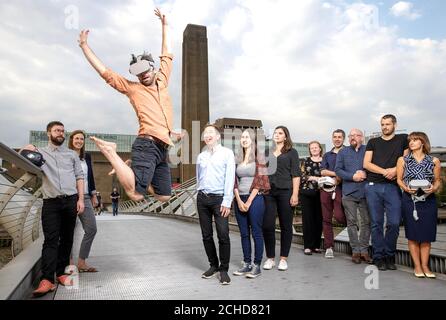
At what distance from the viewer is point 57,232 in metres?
2.96

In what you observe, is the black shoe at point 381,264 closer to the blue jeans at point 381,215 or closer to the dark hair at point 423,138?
the blue jeans at point 381,215

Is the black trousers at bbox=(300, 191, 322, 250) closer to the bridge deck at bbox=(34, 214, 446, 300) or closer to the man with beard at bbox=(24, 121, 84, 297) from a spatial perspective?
the bridge deck at bbox=(34, 214, 446, 300)

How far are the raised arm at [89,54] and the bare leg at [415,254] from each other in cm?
296

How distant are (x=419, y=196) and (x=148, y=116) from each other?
100 inches

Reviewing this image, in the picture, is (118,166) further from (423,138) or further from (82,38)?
(423,138)

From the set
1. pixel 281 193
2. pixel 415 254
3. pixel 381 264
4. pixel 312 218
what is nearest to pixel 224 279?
pixel 281 193

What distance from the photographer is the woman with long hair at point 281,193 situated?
145 inches

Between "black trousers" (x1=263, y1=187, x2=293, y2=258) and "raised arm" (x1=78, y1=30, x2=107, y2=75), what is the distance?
6.84 ft

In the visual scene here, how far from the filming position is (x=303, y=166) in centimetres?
485

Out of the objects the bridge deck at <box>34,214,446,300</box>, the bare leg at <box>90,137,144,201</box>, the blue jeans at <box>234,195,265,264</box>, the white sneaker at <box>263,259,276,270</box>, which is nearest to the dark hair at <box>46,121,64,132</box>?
the bare leg at <box>90,137,144,201</box>

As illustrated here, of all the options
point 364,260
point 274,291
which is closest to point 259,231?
point 274,291
